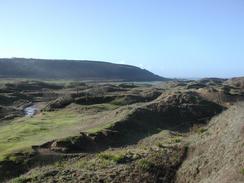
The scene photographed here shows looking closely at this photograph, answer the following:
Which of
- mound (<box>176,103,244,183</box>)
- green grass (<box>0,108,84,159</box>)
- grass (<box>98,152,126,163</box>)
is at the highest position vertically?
mound (<box>176,103,244,183</box>)

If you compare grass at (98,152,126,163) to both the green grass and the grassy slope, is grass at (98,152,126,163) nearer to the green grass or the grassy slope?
the grassy slope

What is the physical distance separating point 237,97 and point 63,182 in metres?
62.0

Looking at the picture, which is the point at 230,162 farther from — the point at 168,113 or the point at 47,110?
the point at 47,110

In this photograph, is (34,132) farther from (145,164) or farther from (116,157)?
(145,164)

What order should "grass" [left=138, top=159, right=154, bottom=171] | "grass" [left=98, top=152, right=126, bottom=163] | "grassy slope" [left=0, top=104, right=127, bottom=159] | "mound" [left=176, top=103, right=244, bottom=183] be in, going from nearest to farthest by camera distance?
"mound" [left=176, top=103, right=244, bottom=183] < "grass" [left=138, top=159, right=154, bottom=171] < "grass" [left=98, top=152, right=126, bottom=163] < "grassy slope" [left=0, top=104, right=127, bottom=159]

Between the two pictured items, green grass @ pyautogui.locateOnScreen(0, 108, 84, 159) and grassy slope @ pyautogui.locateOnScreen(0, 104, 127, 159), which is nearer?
green grass @ pyautogui.locateOnScreen(0, 108, 84, 159)

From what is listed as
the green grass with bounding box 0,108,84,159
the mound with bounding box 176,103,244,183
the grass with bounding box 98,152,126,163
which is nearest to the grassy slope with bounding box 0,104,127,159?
the green grass with bounding box 0,108,84,159

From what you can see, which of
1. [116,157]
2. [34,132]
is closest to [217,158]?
[116,157]

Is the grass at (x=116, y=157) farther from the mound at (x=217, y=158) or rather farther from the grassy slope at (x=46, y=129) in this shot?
the grassy slope at (x=46, y=129)

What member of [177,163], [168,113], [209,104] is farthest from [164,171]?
[209,104]

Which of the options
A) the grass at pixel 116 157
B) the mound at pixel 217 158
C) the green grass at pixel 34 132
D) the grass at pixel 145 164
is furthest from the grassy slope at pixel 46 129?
the mound at pixel 217 158

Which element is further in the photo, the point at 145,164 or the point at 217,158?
the point at 145,164

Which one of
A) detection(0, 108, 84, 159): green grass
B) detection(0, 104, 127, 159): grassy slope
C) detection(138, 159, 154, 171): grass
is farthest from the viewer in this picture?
detection(0, 104, 127, 159): grassy slope

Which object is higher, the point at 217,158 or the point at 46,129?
the point at 217,158
